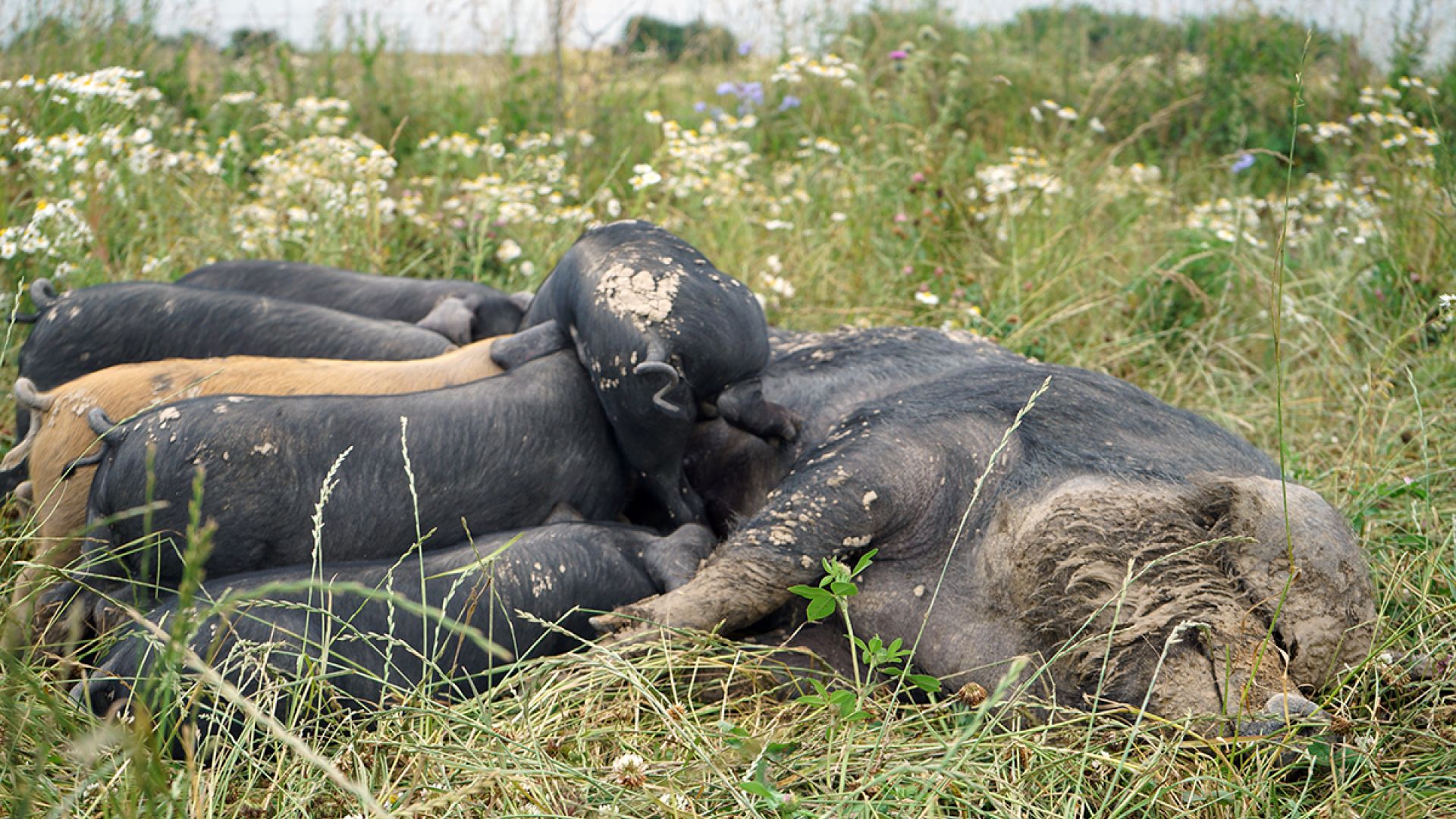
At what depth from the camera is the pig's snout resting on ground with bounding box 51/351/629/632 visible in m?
2.44

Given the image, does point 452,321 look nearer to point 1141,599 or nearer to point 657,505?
point 657,505

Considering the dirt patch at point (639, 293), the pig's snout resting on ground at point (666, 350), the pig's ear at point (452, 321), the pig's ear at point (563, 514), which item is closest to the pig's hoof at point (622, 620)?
the pig's ear at point (563, 514)

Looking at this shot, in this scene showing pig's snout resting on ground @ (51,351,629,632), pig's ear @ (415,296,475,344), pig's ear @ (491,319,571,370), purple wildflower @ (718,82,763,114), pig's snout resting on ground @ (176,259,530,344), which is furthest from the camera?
purple wildflower @ (718,82,763,114)

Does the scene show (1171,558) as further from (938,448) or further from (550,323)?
(550,323)

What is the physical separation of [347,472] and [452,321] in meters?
1.00

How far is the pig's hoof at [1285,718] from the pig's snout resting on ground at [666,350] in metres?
1.17

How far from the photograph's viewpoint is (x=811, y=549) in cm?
255

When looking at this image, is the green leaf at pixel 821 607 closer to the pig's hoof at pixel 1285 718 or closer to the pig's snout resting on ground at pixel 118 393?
the pig's hoof at pixel 1285 718

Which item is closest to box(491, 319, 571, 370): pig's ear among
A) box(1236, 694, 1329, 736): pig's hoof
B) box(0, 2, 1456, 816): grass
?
box(0, 2, 1456, 816): grass

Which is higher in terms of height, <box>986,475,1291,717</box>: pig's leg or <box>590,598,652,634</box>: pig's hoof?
<box>986,475,1291,717</box>: pig's leg

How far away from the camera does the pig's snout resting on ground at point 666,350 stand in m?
2.70

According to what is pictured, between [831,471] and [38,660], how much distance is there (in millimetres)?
1675

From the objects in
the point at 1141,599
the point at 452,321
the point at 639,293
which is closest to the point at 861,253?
the point at 452,321

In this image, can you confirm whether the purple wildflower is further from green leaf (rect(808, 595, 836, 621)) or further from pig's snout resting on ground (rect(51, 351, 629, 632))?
green leaf (rect(808, 595, 836, 621))
